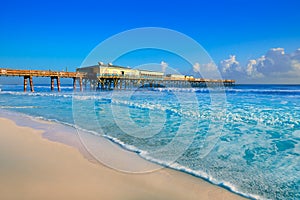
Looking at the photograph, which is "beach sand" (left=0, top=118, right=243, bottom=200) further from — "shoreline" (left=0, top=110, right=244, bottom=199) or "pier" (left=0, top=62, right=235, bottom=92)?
"pier" (left=0, top=62, right=235, bottom=92)

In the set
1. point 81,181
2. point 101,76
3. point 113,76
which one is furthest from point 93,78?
point 81,181

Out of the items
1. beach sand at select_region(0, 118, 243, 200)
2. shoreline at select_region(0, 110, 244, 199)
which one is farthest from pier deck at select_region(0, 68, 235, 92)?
shoreline at select_region(0, 110, 244, 199)

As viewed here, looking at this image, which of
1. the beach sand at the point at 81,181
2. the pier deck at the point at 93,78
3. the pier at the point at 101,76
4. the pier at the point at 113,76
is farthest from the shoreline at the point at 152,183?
the pier at the point at 113,76

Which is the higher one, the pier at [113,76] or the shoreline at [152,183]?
the pier at [113,76]

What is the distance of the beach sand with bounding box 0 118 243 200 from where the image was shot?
2.64 meters

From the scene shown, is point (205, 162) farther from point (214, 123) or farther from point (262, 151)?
point (214, 123)

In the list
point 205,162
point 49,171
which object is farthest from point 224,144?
point 49,171

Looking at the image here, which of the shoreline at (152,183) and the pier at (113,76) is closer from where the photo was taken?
the shoreline at (152,183)

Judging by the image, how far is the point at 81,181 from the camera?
2967 millimetres

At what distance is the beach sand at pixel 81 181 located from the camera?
264cm

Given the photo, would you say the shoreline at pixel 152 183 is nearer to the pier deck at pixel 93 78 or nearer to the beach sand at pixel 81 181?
the beach sand at pixel 81 181

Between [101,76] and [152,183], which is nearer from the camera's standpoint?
[152,183]

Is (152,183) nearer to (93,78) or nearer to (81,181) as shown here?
(81,181)

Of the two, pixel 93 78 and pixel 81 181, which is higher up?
pixel 93 78
